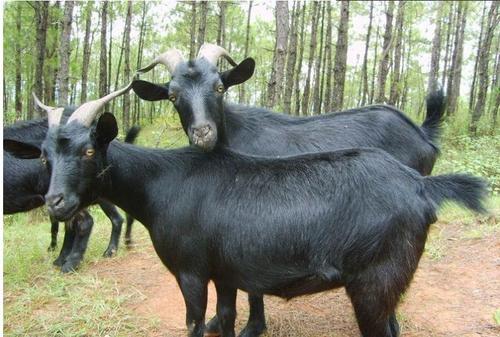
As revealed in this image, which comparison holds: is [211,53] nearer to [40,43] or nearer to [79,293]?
[79,293]

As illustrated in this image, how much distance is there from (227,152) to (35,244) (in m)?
4.62

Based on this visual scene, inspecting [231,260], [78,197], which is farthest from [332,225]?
[78,197]

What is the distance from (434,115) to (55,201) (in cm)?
416

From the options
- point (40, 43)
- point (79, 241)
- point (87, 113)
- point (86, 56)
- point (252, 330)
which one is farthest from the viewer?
point (86, 56)

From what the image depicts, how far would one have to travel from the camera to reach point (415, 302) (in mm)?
4348

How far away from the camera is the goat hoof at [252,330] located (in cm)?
400

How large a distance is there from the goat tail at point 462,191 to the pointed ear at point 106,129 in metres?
2.13

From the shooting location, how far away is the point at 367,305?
271 cm

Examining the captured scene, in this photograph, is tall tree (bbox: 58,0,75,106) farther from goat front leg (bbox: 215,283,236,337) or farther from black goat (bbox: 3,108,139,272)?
goat front leg (bbox: 215,283,236,337)

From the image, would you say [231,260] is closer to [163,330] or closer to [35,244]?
[163,330]

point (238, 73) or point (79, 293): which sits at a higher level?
point (238, 73)

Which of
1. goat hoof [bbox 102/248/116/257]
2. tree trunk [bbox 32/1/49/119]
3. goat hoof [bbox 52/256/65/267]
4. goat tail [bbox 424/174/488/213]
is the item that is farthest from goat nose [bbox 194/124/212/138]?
tree trunk [bbox 32/1/49/119]

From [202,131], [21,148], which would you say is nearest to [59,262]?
[21,148]

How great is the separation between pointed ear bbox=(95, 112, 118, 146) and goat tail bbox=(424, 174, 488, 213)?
2.13m
